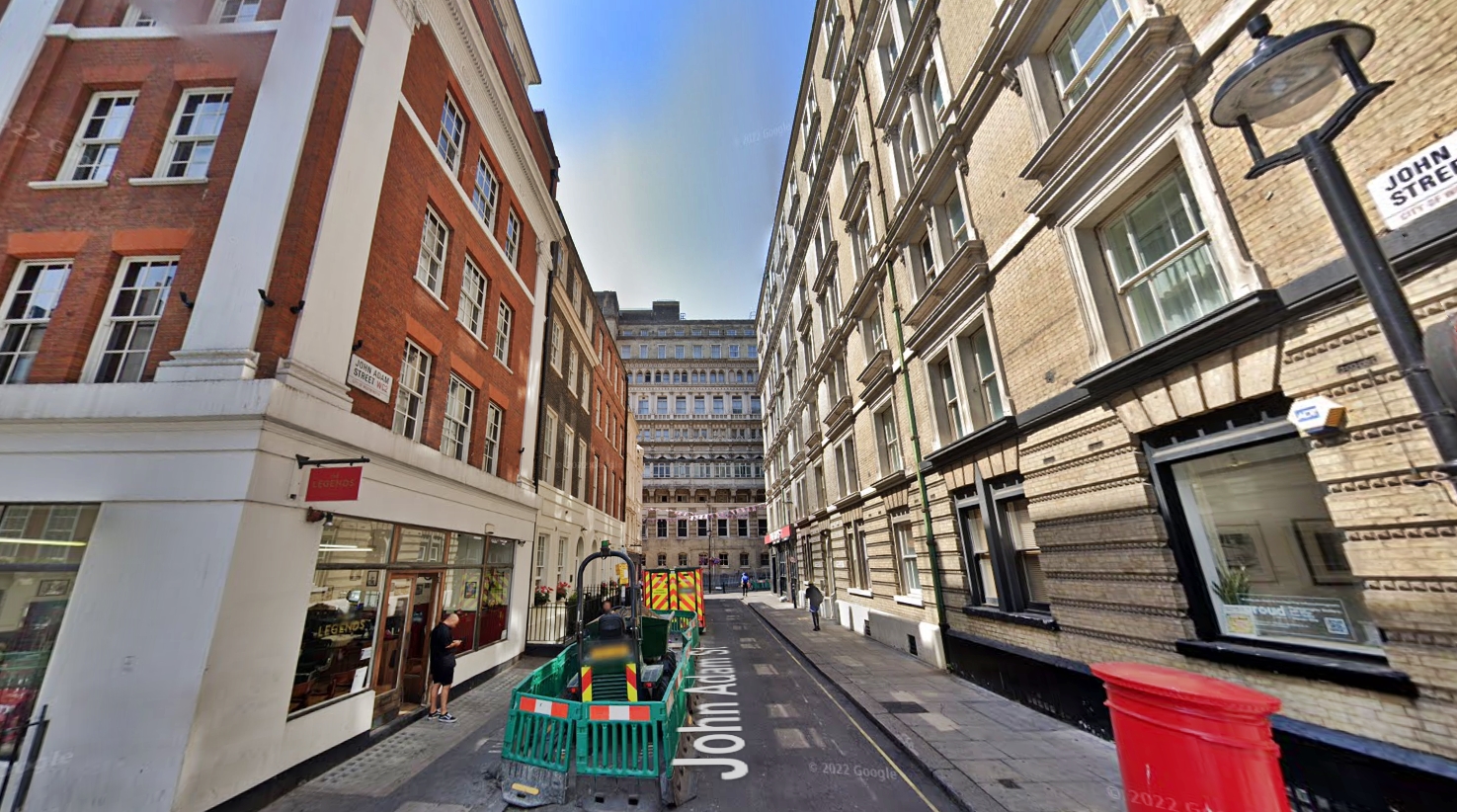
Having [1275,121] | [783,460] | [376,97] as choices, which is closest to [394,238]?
[376,97]

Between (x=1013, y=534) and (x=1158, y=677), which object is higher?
(x=1013, y=534)

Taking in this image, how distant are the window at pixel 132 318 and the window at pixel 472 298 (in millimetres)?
4829

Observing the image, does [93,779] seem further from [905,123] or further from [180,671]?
[905,123]

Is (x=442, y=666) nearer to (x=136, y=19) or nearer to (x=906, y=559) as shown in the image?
(x=906, y=559)

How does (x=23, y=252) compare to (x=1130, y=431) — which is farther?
(x=23, y=252)

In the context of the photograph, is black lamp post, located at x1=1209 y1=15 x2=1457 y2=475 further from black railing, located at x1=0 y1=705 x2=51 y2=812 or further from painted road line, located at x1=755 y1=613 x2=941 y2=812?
black railing, located at x1=0 y1=705 x2=51 y2=812

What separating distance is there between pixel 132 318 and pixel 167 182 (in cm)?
215

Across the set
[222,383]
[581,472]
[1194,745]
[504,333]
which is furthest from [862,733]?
[581,472]

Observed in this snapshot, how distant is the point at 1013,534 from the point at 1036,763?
4255mm

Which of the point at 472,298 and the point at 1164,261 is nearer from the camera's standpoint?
the point at 1164,261

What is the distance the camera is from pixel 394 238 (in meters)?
9.09

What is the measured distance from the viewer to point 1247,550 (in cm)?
555

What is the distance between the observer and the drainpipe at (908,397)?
1177 centimetres

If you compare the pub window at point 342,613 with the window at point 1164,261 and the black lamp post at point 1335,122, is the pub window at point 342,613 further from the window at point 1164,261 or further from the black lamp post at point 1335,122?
the window at point 1164,261
